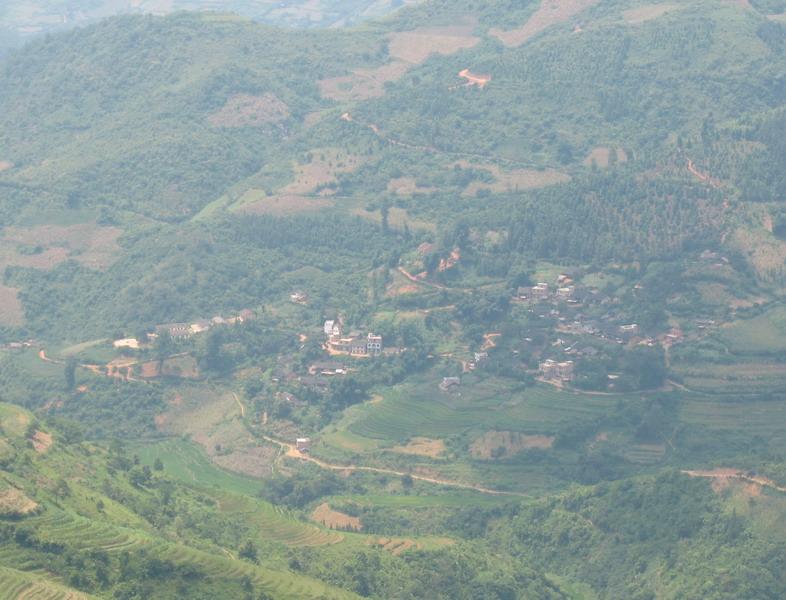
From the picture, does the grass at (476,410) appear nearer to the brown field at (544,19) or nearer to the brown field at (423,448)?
the brown field at (423,448)

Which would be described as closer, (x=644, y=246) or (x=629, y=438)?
(x=629, y=438)

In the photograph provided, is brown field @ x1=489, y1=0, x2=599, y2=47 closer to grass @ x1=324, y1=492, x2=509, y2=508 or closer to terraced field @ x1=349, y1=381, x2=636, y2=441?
terraced field @ x1=349, y1=381, x2=636, y2=441

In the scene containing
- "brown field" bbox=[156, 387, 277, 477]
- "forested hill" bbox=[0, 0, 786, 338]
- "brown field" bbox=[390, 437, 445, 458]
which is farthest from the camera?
"forested hill" bbox=[0, 0, 786, 338]

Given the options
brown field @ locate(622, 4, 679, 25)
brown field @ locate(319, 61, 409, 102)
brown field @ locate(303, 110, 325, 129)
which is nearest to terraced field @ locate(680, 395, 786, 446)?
brown field @ locate(303, 110, 325, 129)

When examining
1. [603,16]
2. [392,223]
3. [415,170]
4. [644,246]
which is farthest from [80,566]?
[603,16]

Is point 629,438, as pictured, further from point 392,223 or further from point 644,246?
point 392,223

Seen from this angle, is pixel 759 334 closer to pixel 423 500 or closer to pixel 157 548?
pixel 423 500
